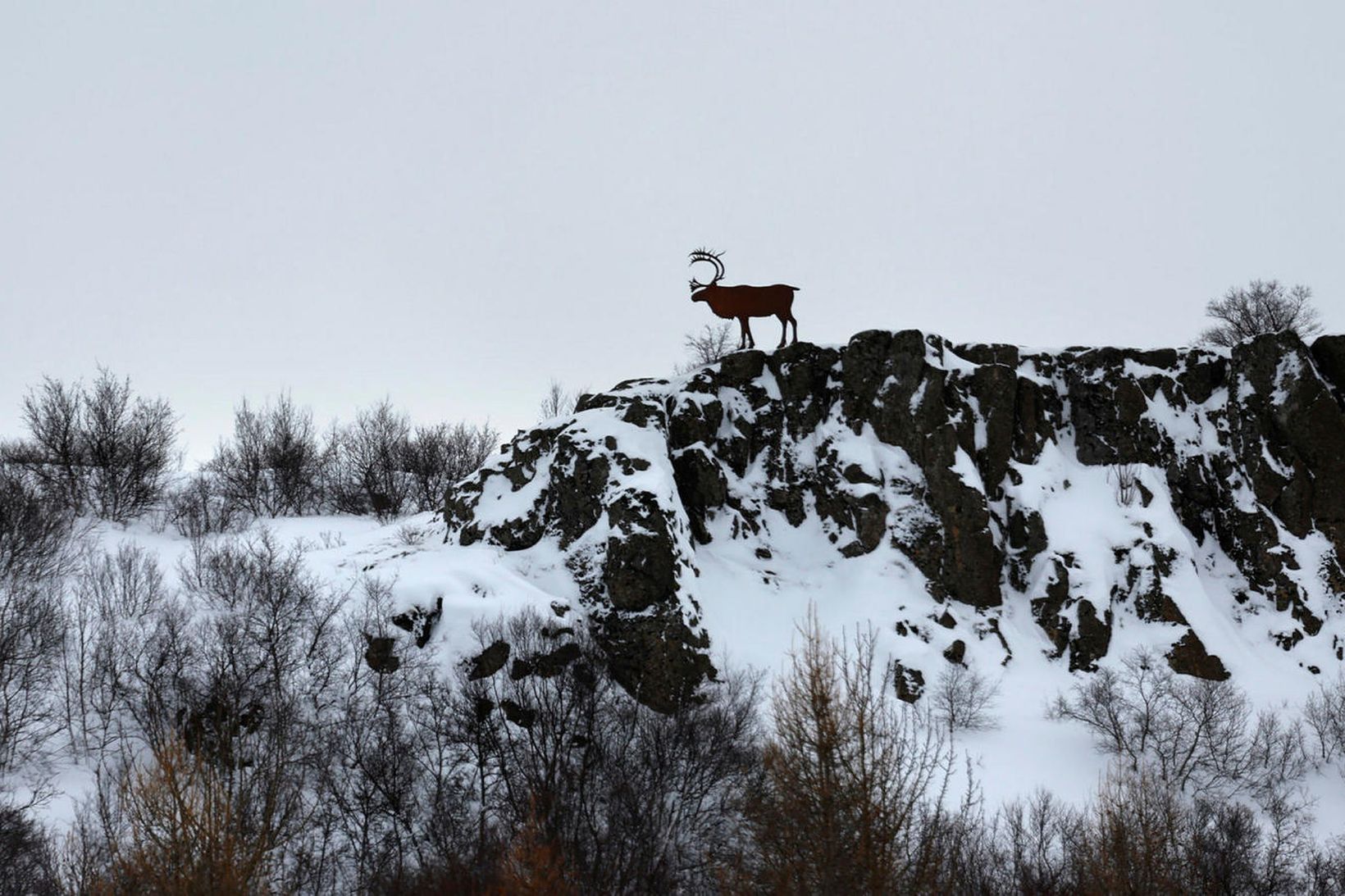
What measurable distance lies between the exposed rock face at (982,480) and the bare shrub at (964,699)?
1392 millimetres

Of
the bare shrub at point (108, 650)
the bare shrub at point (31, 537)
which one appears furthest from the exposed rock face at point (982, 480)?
the bare shrub at point (31, 537)

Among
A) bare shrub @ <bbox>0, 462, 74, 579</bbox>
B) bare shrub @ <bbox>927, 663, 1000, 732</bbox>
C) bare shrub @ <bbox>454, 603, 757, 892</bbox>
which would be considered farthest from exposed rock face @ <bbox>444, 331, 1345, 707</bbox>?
bare shrub @ <bbox>0, 462, 74, 579</bbox>

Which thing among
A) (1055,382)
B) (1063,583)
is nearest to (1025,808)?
(1063,583)

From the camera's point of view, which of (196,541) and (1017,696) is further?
(196,541)

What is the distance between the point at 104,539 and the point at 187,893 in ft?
90.8

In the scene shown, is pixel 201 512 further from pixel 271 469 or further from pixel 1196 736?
pixel 1196 736

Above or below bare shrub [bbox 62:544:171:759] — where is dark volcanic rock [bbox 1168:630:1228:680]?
below

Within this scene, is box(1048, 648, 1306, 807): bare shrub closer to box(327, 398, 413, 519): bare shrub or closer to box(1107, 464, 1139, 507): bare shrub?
box(1107, 464, 1139, 507): bare shrub

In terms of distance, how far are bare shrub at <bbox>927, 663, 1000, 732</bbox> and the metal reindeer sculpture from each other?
19.2 metres

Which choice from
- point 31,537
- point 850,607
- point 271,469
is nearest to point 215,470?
point 271,469

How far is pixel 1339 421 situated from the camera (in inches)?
1587

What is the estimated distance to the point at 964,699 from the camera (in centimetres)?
3059

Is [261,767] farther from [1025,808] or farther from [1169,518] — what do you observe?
[1169,518]

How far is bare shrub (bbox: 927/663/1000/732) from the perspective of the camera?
2994 centimetres
